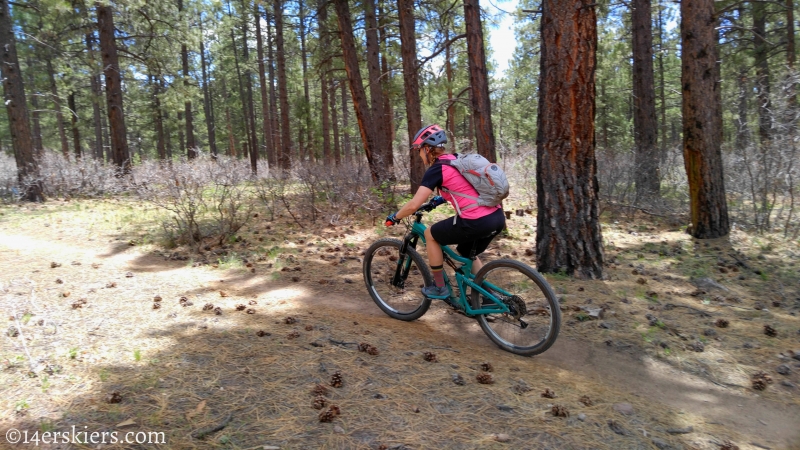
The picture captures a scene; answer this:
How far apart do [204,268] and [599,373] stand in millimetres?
5677

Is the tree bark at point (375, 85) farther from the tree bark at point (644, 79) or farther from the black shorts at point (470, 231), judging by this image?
the black shorts at point (470, 231)

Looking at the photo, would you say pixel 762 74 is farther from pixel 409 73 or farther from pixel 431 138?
pixel 431 138

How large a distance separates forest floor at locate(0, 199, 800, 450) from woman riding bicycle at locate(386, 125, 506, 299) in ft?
3.22

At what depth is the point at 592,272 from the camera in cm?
571

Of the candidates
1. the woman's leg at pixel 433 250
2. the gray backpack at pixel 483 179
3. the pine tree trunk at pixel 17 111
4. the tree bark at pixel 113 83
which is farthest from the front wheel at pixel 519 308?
the tree bark at pixel 113 83

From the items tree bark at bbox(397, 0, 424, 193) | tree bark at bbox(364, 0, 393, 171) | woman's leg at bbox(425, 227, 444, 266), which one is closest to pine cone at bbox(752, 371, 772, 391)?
woman's leg at bbox(425, 227, 444, 266)

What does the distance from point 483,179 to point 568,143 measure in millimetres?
2084

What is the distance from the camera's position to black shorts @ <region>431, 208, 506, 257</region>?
→ 4.10 m

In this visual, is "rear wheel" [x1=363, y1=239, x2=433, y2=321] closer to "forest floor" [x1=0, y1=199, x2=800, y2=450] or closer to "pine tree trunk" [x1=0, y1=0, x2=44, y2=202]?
"forest floor" [x1=0, y1=199, x2=800, y2=450]

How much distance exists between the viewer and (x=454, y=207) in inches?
166

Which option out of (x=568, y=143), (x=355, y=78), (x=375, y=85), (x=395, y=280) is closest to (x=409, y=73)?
(x=355, y=78)

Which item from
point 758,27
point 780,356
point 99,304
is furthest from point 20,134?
point 758,27

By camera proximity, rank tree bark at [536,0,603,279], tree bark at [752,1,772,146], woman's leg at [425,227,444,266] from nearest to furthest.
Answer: woman's leg at [425,227,444,266]
tree bark at [536,0,603,279]
tree bark at [752,1,772,146]

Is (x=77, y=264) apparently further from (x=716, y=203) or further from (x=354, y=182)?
(x=716, y=203)
